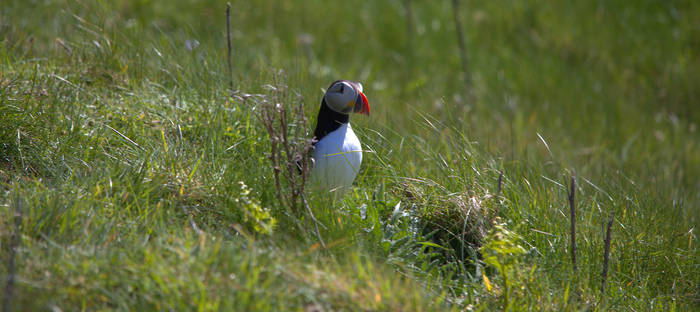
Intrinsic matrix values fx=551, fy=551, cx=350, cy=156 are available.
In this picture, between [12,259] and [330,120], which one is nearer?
[12,259]

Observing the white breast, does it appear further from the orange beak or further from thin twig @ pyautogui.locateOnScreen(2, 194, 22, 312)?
thin twig @ pyautogui.locateOnScreen(2, 194, 22, 312)

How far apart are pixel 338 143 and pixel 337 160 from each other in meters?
0.10

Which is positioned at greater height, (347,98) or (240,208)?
(347,98)

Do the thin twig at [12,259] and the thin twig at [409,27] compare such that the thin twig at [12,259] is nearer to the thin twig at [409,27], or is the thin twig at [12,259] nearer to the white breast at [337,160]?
the white breast at [337,160]

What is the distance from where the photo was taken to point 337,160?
286 centimetres

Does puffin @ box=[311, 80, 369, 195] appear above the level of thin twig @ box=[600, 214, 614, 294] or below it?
above

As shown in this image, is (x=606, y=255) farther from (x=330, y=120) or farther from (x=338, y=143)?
(x=330, y=120)

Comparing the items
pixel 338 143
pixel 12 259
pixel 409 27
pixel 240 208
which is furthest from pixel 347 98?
pixel 409 27

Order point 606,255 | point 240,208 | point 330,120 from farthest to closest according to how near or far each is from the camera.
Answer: point 330,120 → point 606,255 → point 240,208

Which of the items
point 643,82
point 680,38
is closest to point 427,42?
point 643,82

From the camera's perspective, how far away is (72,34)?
4.11 m

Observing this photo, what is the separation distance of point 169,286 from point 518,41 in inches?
285

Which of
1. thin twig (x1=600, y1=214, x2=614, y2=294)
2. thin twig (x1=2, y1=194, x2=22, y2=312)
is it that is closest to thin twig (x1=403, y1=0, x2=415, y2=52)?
thin twig (x1=600, y1=214, x2=614, y2=294)

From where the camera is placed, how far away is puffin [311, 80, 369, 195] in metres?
2.86
